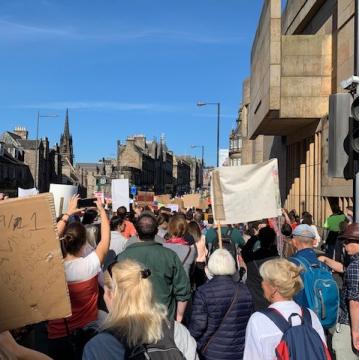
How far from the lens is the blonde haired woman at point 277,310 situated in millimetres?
3691

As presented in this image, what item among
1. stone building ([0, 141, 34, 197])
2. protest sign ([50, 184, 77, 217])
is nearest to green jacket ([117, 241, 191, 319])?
protest sign ([50, 184, 77, 217])

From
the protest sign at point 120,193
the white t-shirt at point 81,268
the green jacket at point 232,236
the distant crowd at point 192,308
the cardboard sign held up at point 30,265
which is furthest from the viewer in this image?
the protest sign at point 120,193

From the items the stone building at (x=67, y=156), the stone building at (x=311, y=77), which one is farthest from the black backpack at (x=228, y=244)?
the stone building at (x=67, y=156)

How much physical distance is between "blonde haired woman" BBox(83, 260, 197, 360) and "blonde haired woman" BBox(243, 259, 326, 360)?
774 millimetres

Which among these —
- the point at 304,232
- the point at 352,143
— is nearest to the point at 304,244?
the point at 304,232

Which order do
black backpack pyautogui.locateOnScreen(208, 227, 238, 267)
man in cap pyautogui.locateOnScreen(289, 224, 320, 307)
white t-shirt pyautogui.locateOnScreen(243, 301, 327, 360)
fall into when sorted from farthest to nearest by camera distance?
black backpack pyautogui.locateOnScreen(208, 227, 238, 267) → man in cap pyautogui.locateOnScreen(289, 224, 320, 307) → white t-shirt pyautogui.locateOnScreen(243, 301, 327, 360)

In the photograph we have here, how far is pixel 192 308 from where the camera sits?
4910 millimetres

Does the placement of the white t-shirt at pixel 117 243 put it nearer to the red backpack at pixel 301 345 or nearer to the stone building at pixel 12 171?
the red backpack at pixel 301 345

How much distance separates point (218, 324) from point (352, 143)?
2622 mm

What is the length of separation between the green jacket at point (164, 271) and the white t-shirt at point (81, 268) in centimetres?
67

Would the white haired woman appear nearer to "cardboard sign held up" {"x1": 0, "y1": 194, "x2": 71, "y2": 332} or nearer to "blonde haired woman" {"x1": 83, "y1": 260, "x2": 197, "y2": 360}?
"blonde haired woman" {"x1": 83, "y1": 260, "x2": 197, "y2": 360}

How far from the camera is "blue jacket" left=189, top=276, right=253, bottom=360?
15.4ft

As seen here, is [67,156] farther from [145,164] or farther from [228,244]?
[228,244]

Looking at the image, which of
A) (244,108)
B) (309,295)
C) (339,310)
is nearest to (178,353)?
(309,295)
